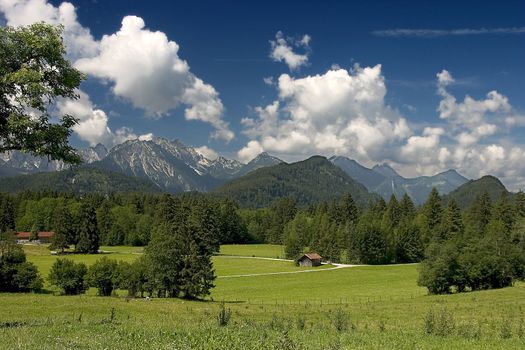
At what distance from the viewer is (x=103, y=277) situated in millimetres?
A: 47031

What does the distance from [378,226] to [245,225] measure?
251 feet

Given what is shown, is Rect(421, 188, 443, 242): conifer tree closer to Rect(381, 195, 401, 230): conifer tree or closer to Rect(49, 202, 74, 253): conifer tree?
Rect(381, 195, 401, 230): conifer tree

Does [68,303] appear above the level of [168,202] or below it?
below

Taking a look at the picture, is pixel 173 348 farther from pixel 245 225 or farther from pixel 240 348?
pixel 245 225

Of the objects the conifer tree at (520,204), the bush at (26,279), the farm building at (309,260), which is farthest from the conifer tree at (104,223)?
the conifer tree at (520,204)

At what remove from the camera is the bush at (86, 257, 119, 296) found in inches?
1841

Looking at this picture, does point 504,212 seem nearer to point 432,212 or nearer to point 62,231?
point 432,212

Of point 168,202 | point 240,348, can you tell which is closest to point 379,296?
point 240,348

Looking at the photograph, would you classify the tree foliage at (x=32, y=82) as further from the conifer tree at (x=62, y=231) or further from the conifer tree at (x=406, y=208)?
the conifer tree at (x=406, y=208)

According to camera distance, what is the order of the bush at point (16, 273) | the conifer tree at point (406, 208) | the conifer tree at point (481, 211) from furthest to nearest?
the conifer tree at point (406, 208)
the conifer tree at point (481, 211)
the bush at point (16, 273)

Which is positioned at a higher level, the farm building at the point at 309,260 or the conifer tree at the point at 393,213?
the conifer tree at the point at 393,213

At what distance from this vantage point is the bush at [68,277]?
4657cm

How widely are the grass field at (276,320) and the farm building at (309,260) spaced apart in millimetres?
24256

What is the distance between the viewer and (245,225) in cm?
18025
